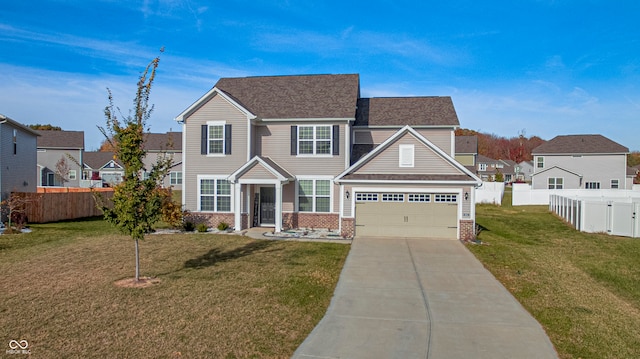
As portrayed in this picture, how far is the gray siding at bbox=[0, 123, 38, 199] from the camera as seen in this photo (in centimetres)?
2345

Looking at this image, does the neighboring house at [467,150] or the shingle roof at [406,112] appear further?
the neighboring house at [467,150]

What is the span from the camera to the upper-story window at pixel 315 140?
68.6 feet

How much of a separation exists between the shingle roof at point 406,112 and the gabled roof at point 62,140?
39961 millimetres

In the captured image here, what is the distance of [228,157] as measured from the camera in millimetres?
21109

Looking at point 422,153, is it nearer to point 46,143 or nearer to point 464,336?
point 464,336

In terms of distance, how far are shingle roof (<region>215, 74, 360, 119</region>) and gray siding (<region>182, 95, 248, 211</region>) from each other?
1.03 metres

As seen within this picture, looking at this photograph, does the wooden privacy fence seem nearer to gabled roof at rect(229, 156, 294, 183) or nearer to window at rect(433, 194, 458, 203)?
gabled roof at rect(229, 156, 294, 183)

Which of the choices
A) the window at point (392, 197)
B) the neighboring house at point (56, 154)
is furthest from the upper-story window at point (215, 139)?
the neighboring house at point (56, 154)

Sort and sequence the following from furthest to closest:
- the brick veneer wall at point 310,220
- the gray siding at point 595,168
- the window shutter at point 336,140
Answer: the gray siding at point 595,168 < the window shutter at point 336,140 < the brick veneer wall at point 310,220

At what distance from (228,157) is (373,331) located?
14897 millimetres

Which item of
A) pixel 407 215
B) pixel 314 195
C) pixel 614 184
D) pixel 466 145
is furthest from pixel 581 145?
pixel 314 195

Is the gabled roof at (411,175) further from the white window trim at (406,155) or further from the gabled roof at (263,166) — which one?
the gabled roof at (263,166)

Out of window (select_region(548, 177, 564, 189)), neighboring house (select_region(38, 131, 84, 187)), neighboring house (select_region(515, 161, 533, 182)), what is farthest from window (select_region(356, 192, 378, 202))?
neighboring house (select_region(515, 161, 533, 182))

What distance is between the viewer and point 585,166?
4441 cm
